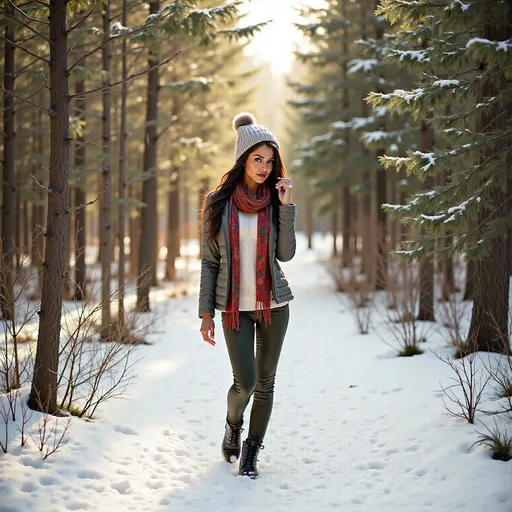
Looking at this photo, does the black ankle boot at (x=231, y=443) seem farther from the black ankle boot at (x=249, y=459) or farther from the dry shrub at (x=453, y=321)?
the dry shrub at (x=453, y=321)

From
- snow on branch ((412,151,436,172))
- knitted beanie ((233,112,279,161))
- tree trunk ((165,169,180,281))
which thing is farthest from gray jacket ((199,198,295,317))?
tree trunk ((165,169,180,281))

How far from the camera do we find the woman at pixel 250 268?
3701 millimetres

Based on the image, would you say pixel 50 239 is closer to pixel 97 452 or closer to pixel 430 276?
pixel 97 452

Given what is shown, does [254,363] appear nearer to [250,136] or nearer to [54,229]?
[250,136]

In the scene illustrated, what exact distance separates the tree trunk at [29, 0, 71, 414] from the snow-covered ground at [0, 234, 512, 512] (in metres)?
0.48

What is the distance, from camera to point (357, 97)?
1584 cm

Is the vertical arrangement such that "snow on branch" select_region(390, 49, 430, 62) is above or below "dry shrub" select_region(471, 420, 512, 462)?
above

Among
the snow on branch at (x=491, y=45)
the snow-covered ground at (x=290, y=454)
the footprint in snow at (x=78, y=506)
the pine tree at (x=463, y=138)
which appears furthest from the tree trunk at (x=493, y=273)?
the footprint in snow at (x=78, y=506)

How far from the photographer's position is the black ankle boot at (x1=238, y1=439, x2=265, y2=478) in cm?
388

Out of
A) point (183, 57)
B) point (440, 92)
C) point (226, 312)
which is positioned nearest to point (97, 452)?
point (226, 312)

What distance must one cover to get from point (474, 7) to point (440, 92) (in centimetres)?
74

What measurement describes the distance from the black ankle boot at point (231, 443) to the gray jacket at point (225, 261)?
92 centimetres

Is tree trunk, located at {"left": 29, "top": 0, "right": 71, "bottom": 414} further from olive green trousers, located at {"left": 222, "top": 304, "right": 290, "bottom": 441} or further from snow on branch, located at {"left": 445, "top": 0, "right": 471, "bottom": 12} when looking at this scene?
snow on branch, located at {"left": 445, "top": 0, "right": 471, "bottom": 12}

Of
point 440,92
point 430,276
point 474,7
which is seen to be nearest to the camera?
point 474,7
